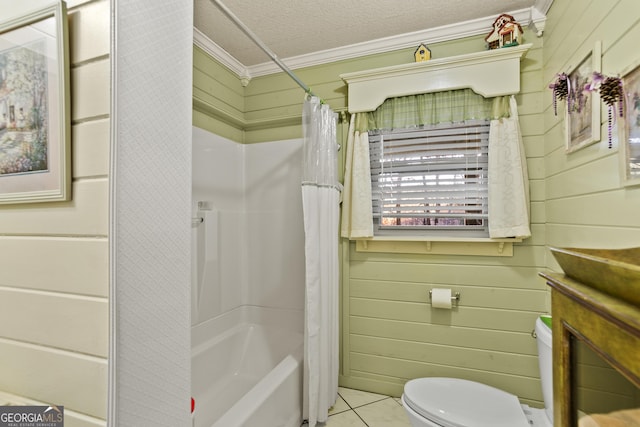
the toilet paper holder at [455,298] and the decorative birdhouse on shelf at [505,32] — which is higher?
the decorative birdhouse on shelf at [505,32]

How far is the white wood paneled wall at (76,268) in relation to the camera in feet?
2.12

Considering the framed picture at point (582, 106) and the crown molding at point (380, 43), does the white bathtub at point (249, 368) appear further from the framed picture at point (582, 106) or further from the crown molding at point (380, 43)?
the crown molding at point (380, 43)

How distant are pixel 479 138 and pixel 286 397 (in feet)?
6.28

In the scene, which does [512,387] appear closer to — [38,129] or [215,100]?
[38,129]

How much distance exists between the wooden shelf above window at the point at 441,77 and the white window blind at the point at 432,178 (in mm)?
222

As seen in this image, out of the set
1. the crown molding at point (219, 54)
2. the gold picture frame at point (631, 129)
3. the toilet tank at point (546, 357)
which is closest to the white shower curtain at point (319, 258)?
the crown molding at point (219, 54)

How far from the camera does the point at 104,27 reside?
0.64 metres

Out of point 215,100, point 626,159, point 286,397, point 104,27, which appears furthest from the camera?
point 215,100

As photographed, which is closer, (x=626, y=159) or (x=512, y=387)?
(x=626, y=159)

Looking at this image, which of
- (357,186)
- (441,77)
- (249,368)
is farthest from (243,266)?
(441,77)

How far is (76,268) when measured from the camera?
668mm

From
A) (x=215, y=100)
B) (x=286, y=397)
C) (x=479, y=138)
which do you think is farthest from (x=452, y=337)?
(x=215, y=100)

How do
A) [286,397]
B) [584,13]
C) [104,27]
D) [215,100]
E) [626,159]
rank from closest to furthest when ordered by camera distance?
[104,27] → [626,159] → [584,13] → [286,397] → [215,100]

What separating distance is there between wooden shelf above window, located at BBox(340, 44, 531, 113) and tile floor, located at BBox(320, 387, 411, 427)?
77.1 inches
